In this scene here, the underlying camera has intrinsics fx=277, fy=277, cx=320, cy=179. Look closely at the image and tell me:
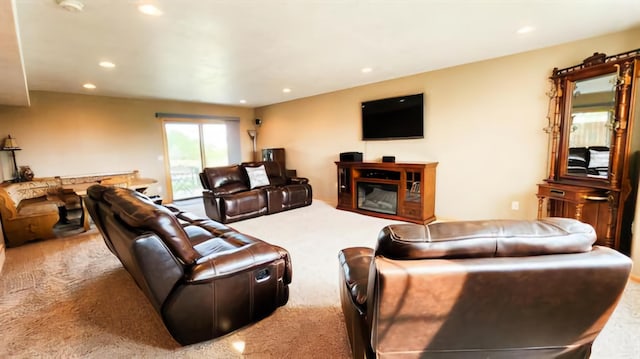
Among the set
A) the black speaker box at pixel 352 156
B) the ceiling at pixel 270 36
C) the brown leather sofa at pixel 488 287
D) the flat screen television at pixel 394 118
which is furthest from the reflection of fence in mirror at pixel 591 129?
the black speaker box at pixel 352 156

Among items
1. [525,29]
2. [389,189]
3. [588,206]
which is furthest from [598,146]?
[389,189]

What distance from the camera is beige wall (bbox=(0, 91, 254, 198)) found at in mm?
4777

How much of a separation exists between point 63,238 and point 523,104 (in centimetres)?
638

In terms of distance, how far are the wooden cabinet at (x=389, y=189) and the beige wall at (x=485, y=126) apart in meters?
0.37

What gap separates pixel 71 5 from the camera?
2012 millimetres

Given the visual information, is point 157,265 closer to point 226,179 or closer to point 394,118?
point 226,179

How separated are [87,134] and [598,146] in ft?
25.2

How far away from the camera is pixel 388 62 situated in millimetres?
3746

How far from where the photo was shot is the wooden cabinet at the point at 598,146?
8.31 ft

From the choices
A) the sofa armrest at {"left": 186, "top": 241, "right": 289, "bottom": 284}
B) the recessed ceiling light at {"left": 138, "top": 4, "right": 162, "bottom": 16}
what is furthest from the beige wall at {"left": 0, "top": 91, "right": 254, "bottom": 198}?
the sofa armrest at {"left": 186, "top": 241, "right": 289, "bottom": 284}

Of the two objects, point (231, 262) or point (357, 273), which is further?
point (231, 262)

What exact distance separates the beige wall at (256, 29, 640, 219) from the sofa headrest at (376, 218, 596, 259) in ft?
9.82

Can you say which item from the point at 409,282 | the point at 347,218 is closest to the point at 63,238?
the point at 347,218

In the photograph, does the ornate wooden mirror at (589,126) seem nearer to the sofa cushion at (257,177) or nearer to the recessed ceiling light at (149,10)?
the recessed ceiling light at (149,10)
